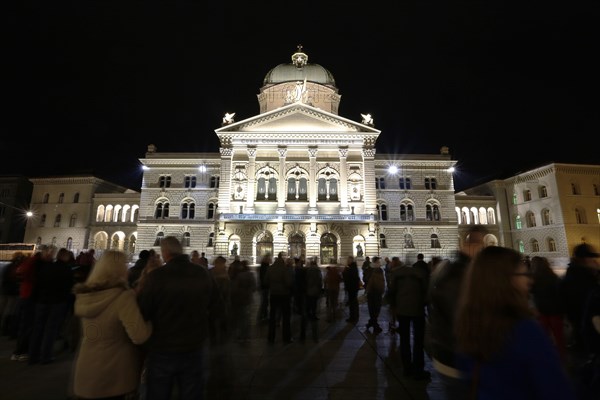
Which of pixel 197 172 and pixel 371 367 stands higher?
pixel 197 172

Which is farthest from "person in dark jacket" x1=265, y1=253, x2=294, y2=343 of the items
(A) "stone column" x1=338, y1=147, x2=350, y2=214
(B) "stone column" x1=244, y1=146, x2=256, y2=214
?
(A) "stone column" x1=338, y1=147, x2=350, y2=214

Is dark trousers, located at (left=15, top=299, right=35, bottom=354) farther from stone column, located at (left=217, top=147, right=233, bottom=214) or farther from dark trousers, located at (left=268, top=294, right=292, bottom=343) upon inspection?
stone column, located at (left=217, top=147, right=233, bottom=214)

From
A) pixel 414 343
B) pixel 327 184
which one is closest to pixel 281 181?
pixel 327 184

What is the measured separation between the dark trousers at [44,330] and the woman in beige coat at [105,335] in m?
4.59

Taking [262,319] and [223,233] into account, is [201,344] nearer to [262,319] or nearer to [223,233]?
[262,319]

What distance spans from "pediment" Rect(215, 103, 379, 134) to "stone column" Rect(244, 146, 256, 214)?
2537 mm

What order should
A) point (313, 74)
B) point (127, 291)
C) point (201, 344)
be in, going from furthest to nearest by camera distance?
point (313, 74), point (201, 344), point (127, 291)

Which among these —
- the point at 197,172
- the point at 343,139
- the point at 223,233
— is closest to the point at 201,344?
the point at 223,233

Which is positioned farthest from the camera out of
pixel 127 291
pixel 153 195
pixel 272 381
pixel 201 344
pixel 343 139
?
pixel 153 195

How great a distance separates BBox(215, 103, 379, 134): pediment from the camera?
39.7 meters

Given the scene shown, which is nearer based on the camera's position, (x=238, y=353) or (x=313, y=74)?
(x=238, y=353)

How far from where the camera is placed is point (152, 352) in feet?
12.7

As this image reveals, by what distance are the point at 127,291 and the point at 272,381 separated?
3.74 metres

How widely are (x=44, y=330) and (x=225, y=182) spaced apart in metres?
31.9
